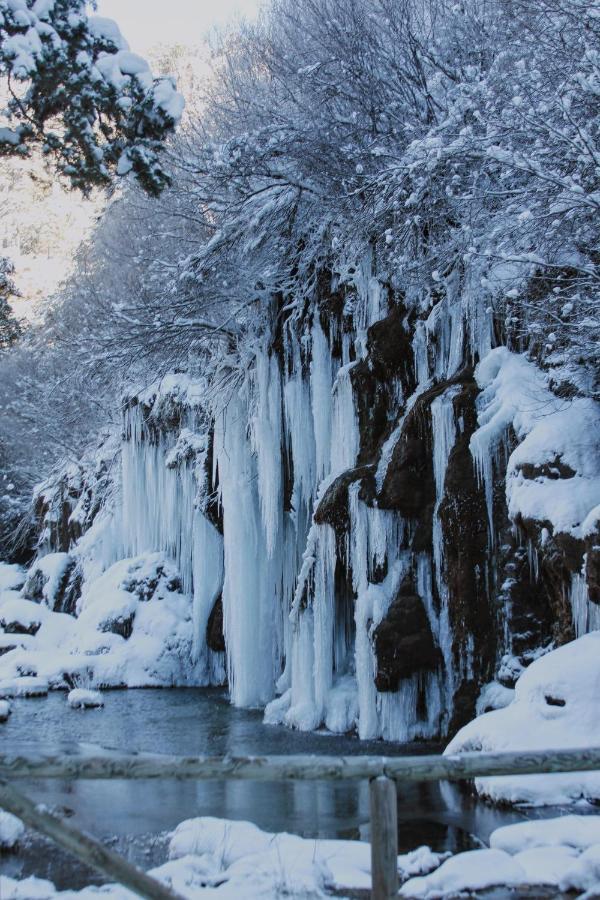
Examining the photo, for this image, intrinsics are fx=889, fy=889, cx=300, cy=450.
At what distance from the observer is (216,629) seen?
2072 centimetres

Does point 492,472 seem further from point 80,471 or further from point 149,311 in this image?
point 80,471

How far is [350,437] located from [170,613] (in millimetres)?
9290

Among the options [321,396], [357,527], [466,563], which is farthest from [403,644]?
[321,396]

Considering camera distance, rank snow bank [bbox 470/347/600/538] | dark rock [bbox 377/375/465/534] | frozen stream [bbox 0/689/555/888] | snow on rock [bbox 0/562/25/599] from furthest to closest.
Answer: snow on rock [bbox 0/562/25/599] → dark rock [bbox 377/375/465/534] → snow bank [bbox 470/347/600/538] → frozen stream [bbox 0/689/555/888]

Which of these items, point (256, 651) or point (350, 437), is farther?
point (256, 651)

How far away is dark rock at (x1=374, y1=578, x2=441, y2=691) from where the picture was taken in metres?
12.0

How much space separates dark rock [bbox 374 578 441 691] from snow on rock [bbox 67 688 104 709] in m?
7.64

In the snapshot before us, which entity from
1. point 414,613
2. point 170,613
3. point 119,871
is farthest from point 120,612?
point 119,871

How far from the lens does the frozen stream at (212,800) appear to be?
6.75 metres

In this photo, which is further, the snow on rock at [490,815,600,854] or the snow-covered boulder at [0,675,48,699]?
the snow-covered boulder at [0,675,48,699]

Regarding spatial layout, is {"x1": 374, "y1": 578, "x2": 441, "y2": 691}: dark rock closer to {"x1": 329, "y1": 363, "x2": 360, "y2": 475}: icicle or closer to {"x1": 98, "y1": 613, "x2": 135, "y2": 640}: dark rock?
{"x1": 329, "y1": 363, "x2": 360, "y2": 475}: icicle

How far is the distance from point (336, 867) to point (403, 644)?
22.6 feet

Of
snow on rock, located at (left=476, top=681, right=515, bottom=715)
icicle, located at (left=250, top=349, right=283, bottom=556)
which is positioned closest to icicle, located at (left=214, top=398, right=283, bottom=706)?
icicle, located at (left=250, top=349, right=283, bottom=556)

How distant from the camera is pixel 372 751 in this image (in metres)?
11.2
